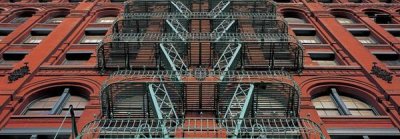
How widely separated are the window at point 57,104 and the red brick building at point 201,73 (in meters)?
0.05

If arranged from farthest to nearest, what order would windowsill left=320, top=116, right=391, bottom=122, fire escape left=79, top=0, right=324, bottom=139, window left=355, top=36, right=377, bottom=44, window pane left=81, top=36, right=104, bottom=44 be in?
window left=355, top=36, right=377, bottom=44
window pane left=81, top=36, right=104, bottom=44
windowsill left=320, top=116, right=391, bottom=122
fire escape left=79, top=0, right=324, bottom=139

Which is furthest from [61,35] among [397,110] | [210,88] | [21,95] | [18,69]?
[397,110]

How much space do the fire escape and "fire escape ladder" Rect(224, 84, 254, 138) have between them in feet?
0.11

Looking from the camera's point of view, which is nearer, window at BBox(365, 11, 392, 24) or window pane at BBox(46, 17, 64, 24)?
window pane at BBox(46, 17, 64, 24)

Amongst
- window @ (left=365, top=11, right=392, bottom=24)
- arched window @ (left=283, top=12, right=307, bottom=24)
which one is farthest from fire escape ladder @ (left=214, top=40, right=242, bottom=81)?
window @ (left=365, top=11, right=392, bottom=24)

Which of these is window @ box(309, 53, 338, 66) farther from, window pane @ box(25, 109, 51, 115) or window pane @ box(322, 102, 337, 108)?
window pane @ box(25, 109, 51, 115)

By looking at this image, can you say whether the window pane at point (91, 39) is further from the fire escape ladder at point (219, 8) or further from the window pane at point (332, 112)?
the window pane at point (332, 112)

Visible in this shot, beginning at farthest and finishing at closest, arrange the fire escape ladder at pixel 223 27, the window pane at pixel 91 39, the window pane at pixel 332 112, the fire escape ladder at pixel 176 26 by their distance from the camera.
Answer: the window pane at pixel 91 39 < the fire escape ladder at pixel 176 26 < the fire escape ladder at pixel 223 27 < the window pane at pixel 332 112

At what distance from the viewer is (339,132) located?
56.9 feet

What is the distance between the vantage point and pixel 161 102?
16.1 meters

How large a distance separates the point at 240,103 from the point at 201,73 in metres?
2.13

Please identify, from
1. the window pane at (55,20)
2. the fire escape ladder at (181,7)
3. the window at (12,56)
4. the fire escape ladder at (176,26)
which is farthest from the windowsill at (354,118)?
the window pane at (55,20)

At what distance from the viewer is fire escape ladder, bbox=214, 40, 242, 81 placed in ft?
62.3

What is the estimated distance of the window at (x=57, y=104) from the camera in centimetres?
1925
